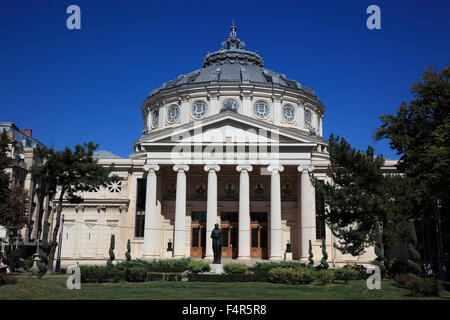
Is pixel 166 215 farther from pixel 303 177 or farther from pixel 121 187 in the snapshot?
pixel 303 177

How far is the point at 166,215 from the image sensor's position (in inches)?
1877

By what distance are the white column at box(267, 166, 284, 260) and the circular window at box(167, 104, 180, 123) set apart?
57.6 ft

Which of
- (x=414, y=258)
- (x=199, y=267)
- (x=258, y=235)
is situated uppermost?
(x=258, y=235)

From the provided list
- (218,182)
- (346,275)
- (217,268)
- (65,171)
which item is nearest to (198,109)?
(218,182)

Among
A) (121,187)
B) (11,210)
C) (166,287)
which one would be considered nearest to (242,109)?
(121,187)

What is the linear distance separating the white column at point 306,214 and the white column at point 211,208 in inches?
315

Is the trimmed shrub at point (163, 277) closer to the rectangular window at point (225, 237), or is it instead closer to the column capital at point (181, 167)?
the column capital at point (181, 167)

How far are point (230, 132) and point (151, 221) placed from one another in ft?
36.8

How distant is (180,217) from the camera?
42.2m

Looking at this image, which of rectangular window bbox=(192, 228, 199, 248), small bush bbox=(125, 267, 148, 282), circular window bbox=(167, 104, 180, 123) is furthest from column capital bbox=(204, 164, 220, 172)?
small bush bbox=(125, 267, 148, 282)

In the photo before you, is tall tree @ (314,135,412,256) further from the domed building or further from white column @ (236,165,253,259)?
white column @ (236,165,253,259)

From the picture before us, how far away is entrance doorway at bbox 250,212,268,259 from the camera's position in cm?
4597

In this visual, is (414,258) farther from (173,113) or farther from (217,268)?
(173,113)

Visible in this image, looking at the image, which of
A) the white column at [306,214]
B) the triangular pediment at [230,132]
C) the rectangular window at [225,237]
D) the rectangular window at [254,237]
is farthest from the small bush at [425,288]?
the rectangular window at [225,237]
